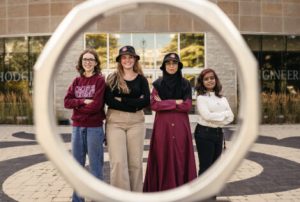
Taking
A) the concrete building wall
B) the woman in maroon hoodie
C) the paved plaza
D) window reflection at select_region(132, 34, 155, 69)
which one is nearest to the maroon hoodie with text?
the woman in maroon hoodie

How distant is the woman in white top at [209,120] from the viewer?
501 cm

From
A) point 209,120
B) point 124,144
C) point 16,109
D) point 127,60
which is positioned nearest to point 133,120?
point 124,144

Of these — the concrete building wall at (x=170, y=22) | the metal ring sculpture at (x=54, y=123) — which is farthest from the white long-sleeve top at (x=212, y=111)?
the concrete building wall at (x=170, y=22)

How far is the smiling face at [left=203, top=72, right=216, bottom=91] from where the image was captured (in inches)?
198

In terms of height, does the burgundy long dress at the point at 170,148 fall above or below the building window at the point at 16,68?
below

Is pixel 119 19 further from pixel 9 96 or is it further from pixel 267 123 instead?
pixel 267 123

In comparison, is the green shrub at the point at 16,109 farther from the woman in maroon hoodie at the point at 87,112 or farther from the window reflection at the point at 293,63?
the woman in maroon hoodie at the point at 87,112

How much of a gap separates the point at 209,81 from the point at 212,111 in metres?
0.35

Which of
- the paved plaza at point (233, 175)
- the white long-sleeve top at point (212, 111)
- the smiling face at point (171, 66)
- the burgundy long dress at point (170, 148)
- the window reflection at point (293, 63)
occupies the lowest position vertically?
the paved plaza at point (233, 175)

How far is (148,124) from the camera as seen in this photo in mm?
17219

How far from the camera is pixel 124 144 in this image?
4402 millimetres

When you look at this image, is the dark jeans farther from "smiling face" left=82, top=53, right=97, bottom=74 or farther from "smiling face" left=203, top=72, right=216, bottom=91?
"smiling face" left=82, top=53, right=97, bottom=74

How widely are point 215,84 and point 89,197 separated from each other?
3549mm

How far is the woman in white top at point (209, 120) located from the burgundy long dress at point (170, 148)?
14.8 inches
